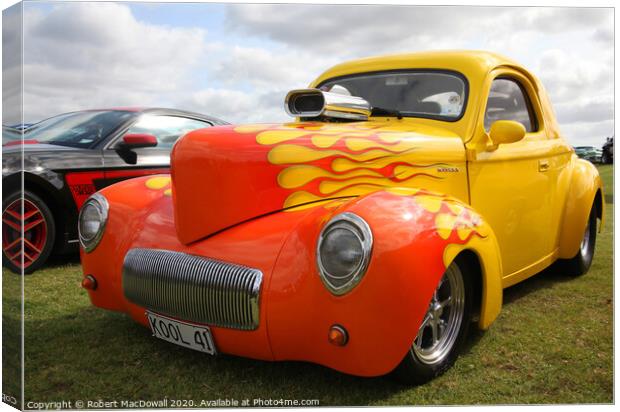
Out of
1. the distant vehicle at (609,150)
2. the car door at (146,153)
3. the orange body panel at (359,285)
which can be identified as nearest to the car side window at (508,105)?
the distant vehicle at (609,150)

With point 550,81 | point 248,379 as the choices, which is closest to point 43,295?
point 248,379

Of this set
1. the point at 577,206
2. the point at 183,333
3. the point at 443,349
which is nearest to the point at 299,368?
the point at 183,333

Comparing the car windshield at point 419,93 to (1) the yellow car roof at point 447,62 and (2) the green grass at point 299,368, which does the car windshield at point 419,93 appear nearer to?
(1) the yellow car roof at point 447,62

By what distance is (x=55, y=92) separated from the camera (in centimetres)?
304

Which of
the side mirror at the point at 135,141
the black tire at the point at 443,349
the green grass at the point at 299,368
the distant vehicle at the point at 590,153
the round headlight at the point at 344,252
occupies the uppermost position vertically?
the side mirror at the point at 135,141

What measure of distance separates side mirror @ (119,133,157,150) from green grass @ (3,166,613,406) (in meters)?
1.83

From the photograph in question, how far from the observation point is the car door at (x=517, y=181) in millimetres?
3740

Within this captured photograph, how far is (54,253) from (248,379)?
8.60 feet

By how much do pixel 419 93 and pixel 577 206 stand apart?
1.58 meters

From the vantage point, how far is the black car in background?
474 cm

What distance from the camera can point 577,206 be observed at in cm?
456

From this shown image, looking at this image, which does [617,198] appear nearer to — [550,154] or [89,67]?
[550,154]

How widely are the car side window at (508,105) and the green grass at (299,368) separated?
745 millimetres

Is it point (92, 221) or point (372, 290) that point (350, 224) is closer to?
point (372, 290)
